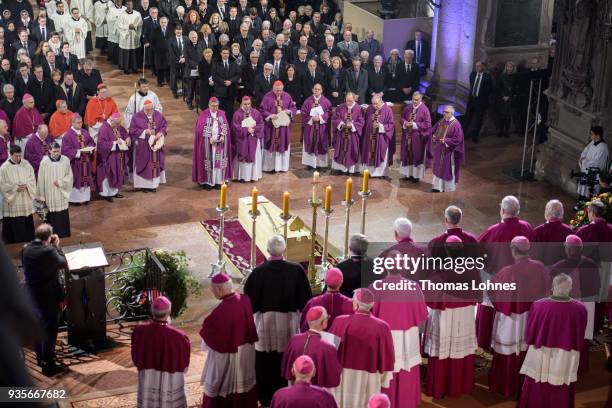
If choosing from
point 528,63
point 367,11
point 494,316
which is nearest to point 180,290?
point 494,316

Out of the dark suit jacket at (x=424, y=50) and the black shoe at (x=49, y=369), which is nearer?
the black shoe at (x=49, y=369)

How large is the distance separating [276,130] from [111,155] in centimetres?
307

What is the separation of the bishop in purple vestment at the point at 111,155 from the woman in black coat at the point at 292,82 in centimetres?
379

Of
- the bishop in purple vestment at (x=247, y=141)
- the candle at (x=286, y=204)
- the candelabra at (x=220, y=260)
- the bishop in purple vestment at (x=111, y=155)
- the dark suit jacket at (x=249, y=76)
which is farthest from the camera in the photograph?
the dark suit jacket at (x=249, y=76)

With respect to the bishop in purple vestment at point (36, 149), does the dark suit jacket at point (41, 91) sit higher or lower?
higher

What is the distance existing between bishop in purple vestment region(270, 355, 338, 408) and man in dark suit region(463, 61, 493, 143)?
13089mm

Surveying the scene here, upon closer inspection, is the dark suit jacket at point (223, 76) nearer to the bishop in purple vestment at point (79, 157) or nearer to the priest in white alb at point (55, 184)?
the bishop in purple vestment at point (79, 157)

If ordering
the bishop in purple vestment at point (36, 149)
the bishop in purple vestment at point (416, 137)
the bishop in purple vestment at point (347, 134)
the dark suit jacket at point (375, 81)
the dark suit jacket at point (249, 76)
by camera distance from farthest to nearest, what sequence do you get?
the dark suit jacket at point (375, 81), the dark suit jacket at point (249, 76), the bishop in purple vestment at point (347, 134), the bishop in purple vestment at point (416, 137), the bishop in purple vestment at point (36, 149)

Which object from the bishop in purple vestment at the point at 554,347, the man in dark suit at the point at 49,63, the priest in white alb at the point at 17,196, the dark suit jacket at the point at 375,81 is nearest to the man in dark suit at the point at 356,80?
the dark suit jacket at the point at 375,81

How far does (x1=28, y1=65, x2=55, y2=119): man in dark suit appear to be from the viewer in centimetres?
1582

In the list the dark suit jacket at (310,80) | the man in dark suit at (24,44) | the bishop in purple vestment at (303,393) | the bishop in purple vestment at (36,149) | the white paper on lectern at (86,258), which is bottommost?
the white paper on lectern at (86,258)

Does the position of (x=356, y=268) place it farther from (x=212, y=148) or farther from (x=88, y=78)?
(x=88, y=78)

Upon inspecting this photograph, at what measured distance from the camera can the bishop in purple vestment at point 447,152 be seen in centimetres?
1490

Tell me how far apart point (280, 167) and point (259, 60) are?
2.90 metres
